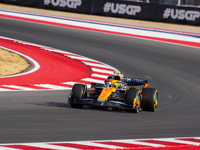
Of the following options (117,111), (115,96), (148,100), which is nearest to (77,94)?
(115,96)

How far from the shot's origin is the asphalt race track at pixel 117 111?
8516 millimetres

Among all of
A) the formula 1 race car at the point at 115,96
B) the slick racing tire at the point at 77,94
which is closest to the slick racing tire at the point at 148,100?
the formula 1 race car at the point at 115,96

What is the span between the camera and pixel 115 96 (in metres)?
11.3

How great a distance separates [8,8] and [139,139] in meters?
27.8

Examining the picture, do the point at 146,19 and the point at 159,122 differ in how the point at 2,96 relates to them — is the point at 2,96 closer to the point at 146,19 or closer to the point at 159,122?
the point at 159,122

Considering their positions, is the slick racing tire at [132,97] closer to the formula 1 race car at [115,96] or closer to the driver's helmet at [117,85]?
the formula 1 race car at [115,96]

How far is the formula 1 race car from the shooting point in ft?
35.6

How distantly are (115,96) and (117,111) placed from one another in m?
0.35

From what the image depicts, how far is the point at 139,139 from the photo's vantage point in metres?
8.31

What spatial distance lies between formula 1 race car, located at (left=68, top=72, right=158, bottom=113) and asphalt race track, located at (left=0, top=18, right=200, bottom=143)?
0.20 metres

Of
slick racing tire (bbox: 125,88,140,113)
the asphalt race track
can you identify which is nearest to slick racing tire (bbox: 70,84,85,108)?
the asphalt race track

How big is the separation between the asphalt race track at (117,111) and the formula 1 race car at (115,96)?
0.20 m

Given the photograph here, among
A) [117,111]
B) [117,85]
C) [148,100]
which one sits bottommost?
[117,111]

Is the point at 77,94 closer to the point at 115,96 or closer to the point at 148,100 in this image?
the point at 115,96
